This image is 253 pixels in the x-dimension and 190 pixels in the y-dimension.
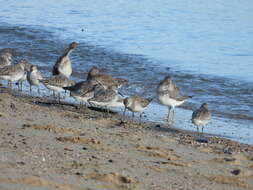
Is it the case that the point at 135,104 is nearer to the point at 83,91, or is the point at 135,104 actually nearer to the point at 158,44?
the point at 83,91

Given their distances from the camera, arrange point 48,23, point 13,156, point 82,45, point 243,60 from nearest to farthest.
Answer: point 13,156, point 243,60, point 82,45, point 48,23

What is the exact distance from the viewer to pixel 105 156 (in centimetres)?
846

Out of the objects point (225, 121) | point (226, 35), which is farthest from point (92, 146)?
point (226, 35)

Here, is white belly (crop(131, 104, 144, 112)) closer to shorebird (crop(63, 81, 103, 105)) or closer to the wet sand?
shorebird (crop(63, 81, 103, 105))

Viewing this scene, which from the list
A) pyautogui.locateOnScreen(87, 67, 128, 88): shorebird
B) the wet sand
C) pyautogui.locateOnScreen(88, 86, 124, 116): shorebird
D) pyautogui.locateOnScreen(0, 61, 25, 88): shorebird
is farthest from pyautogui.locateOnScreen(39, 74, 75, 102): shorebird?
the wet sand

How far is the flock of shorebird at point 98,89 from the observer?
13211mm

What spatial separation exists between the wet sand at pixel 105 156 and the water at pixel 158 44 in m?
2.39

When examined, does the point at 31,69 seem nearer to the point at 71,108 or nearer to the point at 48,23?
the point at 71,108

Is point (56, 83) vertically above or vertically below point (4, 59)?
below

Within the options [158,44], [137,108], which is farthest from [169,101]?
[158,44]

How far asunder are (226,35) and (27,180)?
17947 mm

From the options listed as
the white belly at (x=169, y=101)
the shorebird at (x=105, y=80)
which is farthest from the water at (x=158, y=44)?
the shorebird at (x=105, y=80)

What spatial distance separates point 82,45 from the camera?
2241cm

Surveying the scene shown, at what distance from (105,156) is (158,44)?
14229 mm
